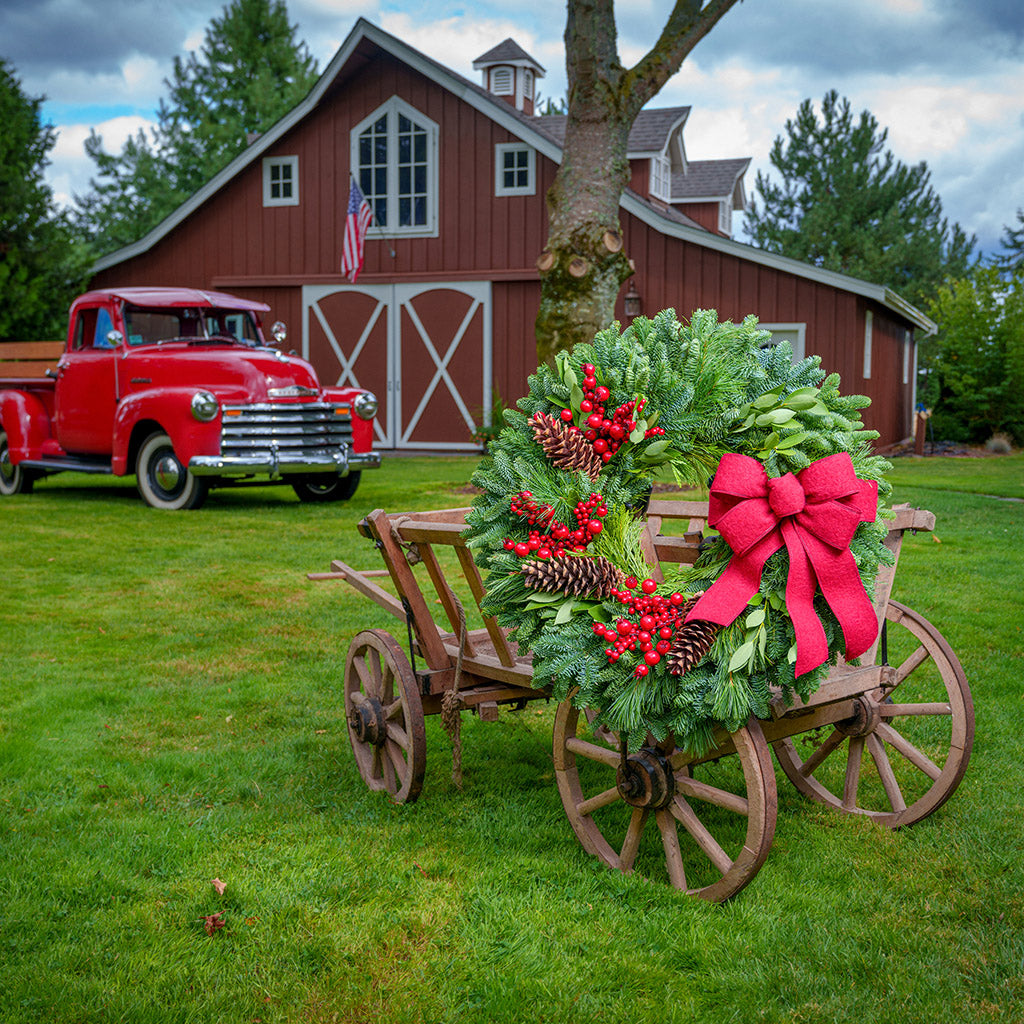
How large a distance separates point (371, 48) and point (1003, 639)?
16180 mm

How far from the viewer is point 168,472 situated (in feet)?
37.0

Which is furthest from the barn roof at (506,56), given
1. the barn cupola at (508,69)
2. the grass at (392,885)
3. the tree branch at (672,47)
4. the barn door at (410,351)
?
the grass at (392,885)

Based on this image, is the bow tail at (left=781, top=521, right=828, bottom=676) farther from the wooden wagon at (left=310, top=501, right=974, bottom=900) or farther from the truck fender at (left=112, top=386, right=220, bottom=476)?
the truck fender at (left=112, top=386, right=220, bottom=476)

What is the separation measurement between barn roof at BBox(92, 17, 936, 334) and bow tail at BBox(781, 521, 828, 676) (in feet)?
46.1

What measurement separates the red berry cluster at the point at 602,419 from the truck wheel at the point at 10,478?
11961 mm

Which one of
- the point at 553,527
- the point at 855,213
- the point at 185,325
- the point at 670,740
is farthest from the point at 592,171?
the point at 855,213

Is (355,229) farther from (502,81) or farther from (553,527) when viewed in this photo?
(553,527)

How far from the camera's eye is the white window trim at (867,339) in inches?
691

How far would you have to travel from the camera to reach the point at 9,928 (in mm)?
2896

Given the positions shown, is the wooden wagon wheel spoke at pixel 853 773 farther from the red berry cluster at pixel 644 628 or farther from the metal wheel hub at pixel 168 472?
the metal wheel hub at pixel 168 472

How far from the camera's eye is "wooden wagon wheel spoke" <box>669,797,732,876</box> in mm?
3002

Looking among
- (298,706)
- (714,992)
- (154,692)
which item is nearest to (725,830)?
(714,992)

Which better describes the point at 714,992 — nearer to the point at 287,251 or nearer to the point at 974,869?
the point at 974,869

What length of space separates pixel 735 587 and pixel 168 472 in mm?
9345
